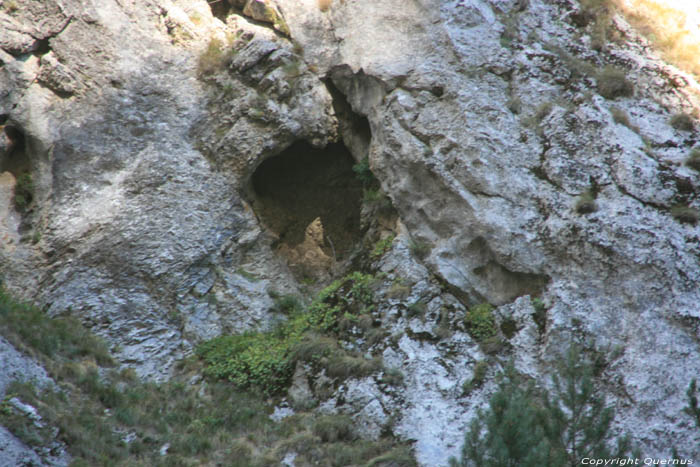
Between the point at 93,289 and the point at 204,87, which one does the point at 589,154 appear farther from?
the point at 93,289

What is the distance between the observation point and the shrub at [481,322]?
31.4 ft

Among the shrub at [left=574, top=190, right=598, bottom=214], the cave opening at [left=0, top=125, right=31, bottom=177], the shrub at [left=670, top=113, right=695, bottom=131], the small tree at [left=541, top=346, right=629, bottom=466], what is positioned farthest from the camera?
the cave opening at [left=0, top=125, right=31, bottom=177]

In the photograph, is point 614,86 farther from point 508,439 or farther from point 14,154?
point 14,154

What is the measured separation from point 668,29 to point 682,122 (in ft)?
10.5

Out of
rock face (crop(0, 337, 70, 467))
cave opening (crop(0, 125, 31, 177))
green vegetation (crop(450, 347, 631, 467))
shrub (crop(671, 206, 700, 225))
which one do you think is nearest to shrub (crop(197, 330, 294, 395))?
rock face (crop(0, 337, 70, 467))

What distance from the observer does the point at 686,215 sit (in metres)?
8.88

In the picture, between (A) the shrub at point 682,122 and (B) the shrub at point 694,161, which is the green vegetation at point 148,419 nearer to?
(B) the shrub at point 694,161

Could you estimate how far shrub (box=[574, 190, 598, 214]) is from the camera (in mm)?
9336

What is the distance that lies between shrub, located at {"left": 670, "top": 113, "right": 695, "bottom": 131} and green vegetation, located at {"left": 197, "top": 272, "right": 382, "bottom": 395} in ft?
21.6

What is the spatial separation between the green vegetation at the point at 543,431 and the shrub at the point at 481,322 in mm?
3105

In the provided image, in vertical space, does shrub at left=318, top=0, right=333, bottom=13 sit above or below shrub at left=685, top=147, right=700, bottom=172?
above

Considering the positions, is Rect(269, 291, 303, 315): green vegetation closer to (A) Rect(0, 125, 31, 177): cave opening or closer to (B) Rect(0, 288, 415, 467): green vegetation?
(B) Rect(0, 288, 415, 467): green vegetation

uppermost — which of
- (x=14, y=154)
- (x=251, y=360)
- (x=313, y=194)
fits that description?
(x=313, y=194)

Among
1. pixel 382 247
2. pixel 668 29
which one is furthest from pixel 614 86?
pixel 382 247
